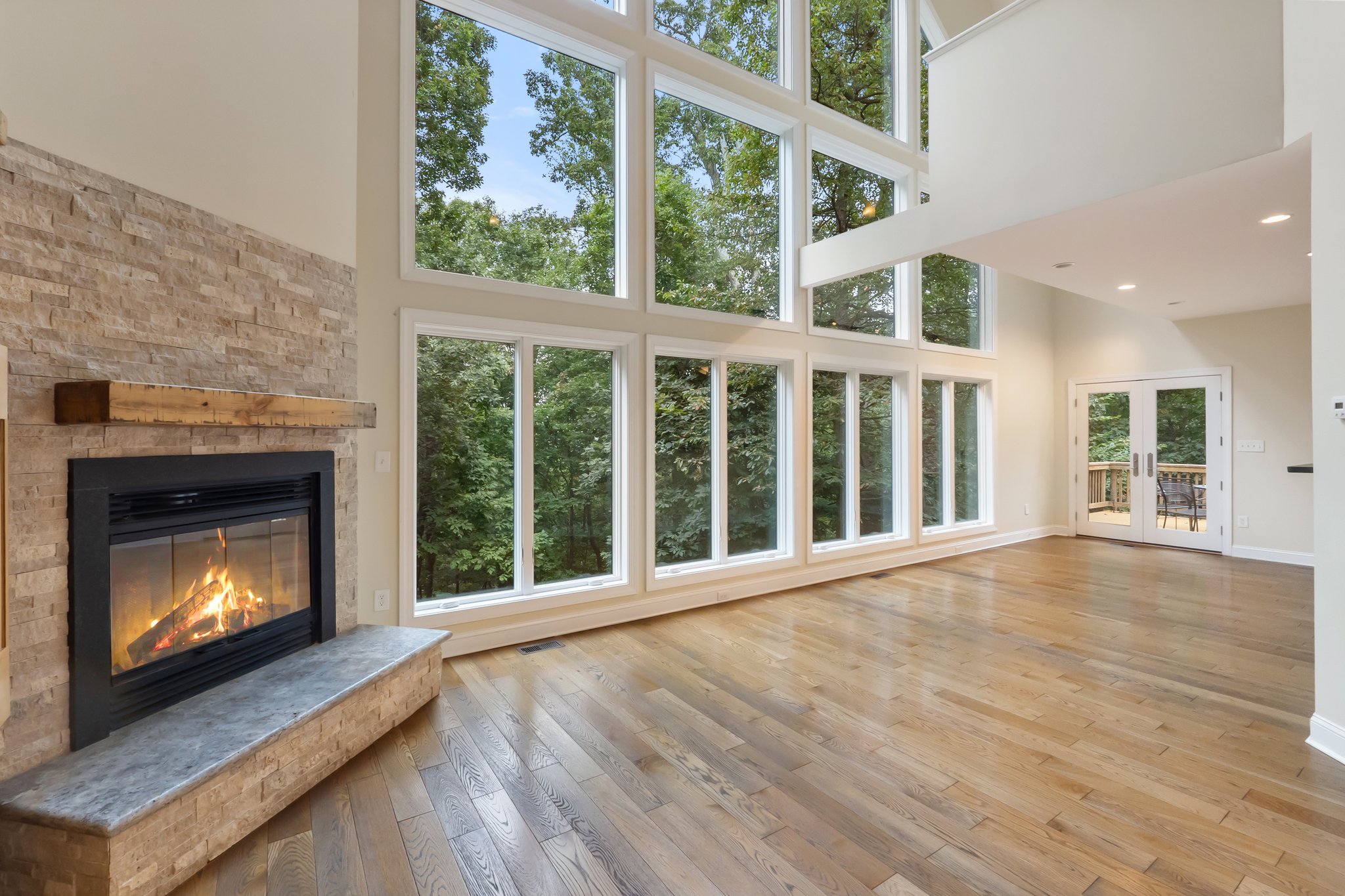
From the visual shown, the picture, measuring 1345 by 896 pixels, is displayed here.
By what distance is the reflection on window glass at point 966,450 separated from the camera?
676 cm

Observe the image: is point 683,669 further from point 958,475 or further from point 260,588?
point 958,475

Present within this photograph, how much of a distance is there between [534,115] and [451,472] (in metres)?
2.49

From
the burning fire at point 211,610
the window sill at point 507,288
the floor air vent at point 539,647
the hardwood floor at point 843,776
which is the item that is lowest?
the hardwood floor at point 843,776

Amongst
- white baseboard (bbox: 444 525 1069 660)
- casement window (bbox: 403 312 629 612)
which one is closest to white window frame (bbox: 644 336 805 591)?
white baseboard (bbox: 444 525 1069 660)

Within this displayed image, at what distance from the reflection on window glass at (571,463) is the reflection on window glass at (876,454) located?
280cm

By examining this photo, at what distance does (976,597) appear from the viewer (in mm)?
4809

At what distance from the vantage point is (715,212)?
4.89 metres

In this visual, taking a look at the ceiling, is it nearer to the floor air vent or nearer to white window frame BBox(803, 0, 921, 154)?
white window frame BBox(803, 0, 921, 154)

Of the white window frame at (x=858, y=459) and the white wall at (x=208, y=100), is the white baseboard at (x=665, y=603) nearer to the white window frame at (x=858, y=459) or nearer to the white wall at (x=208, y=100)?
the white window frame at (x=858, y=459)

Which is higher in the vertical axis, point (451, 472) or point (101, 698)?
point (451, 472)

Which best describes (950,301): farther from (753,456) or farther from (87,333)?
(87,333)

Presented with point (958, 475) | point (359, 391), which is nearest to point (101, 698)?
point (359, 391)

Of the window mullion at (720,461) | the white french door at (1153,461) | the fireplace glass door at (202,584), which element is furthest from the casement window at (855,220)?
the fireplace glass door at (202,584)

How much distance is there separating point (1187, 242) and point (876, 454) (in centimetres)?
284
